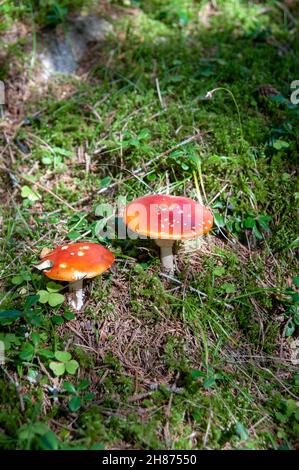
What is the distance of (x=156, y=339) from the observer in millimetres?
3367

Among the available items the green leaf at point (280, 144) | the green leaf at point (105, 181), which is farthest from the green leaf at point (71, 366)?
the green leaf at point (280, 144)

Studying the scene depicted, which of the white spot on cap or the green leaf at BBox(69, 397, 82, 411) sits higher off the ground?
the white spot on cap

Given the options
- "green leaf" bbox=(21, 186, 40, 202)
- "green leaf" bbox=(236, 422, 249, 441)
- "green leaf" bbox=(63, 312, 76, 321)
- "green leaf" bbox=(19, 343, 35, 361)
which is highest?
"green leaf" bbox=(21, 186, 40, 202)

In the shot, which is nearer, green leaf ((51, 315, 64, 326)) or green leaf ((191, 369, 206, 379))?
green leaf ((191, 369, 206, 379))

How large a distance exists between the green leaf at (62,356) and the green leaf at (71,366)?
0.03 metres

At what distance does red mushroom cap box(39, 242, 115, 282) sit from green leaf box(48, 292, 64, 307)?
19cm

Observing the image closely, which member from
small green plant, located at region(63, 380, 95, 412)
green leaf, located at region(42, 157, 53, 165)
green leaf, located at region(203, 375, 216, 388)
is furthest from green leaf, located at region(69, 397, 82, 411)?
green leaf, located at region(42, 157, 53, 165)

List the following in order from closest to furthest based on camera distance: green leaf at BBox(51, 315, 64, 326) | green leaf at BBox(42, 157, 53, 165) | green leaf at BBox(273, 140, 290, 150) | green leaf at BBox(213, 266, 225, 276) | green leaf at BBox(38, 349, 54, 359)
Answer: green leaf at BBox(38, 349, 54, 359)
green leaf at BBox(51, 315, 64, 326)
green leaf at BBox(213, 266, 225, 276)
green leaf at BBox(273, 140, 290, 150)
green leaf at BBox(42, 157, 53, 165)

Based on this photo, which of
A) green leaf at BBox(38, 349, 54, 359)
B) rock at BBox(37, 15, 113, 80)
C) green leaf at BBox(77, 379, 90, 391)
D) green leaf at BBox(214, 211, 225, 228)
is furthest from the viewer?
rock at BBox(37, 15, 113, 80)

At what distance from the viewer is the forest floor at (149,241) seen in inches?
116

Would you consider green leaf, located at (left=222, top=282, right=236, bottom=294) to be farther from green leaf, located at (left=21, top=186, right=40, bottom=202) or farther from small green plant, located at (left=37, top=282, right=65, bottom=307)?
green leaf, located at (left=21, top=186, right=40, bottom=202)

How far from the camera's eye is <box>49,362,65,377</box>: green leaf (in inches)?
119
